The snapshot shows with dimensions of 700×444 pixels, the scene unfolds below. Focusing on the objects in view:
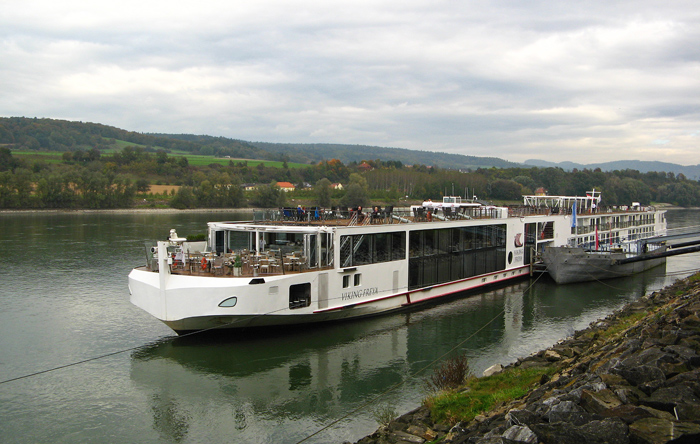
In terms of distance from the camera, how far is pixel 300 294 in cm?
1802

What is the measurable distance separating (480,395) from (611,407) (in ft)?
15.7

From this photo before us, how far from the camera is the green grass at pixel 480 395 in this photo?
11.0 m

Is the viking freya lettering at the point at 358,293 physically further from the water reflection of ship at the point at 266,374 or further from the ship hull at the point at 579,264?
the ship hull at the point at 579,264

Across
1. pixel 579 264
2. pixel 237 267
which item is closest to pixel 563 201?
pixel 579 264

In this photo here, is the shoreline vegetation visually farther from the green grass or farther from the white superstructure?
the green grass

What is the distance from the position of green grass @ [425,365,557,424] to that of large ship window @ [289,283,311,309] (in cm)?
654

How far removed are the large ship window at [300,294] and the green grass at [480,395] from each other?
6537 mm

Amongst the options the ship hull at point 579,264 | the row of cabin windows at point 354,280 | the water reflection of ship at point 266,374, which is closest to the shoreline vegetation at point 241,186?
the ship hull at point 579,264

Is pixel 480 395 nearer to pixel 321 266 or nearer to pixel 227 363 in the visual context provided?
pixel 227 363

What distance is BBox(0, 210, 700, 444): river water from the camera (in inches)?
482

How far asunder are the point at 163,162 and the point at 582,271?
436ft

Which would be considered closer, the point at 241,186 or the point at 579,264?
the point at 579,264

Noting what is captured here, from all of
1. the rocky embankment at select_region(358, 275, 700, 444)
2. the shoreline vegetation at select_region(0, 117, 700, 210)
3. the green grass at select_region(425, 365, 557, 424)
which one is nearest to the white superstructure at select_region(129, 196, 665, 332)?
the green grass at select_region(425, 365, 557, 424)

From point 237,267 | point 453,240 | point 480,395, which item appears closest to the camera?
point 480,395
